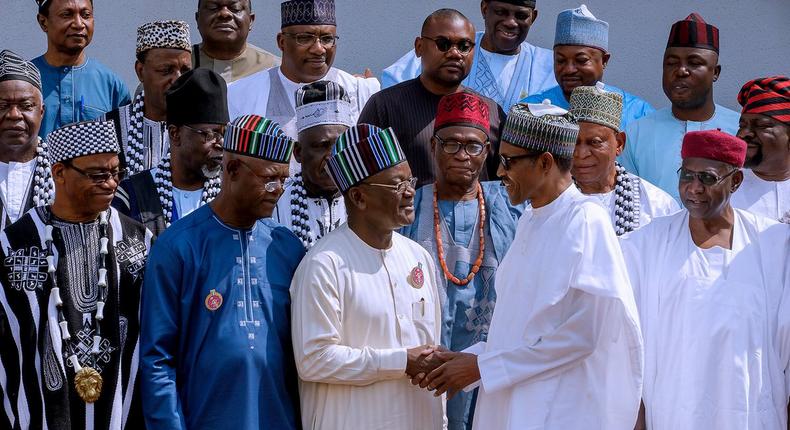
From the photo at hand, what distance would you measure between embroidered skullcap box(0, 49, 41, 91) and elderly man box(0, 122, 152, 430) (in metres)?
1.09

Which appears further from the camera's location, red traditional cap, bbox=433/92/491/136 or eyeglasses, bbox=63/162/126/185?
red traditional cap, bbox=433/92/491/136

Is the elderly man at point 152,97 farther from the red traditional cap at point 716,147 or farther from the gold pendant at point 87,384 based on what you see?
the red traditional cap at point 716,147

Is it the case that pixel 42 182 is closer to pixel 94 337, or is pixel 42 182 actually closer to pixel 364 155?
pixel 94 337

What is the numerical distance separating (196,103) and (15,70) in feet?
3.26

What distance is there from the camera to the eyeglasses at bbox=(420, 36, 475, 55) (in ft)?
24.2

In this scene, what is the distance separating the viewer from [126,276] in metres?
5.79

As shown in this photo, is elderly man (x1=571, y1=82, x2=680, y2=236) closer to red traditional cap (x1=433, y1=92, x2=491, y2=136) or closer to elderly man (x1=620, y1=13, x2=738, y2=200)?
red traditional cap (x1=433, y1=92, x2=491, y2=136)

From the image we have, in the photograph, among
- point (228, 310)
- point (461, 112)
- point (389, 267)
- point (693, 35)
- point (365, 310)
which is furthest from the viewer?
point (693, 35)

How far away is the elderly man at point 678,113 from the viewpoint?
26.1 feet

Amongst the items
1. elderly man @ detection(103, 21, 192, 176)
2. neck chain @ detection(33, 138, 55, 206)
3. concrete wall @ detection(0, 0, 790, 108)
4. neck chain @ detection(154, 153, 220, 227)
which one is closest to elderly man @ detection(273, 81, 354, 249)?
neck chain @ detection(154, 153, 220, 227)

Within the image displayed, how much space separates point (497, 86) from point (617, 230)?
1.99 meters

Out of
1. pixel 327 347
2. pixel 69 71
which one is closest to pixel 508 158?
pixel 327 347

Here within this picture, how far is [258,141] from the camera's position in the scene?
18.7ft

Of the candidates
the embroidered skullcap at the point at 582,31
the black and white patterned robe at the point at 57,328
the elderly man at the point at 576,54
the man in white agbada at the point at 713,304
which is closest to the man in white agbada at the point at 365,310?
the black and white patterned robe at the point at 57,328
